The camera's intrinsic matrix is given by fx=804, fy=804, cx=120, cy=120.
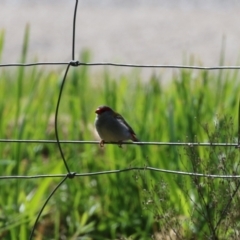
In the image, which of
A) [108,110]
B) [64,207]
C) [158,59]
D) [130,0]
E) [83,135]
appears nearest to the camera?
[108,110]

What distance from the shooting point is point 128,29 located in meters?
10.9

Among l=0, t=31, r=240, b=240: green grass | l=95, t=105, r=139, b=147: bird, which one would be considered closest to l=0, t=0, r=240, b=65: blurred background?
l=0, t=31, r=240, b=240: green grass

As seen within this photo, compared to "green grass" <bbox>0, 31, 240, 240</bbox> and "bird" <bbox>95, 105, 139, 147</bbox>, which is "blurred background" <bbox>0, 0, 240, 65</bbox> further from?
"bird" <bbox>95, 105, 139, 147</bbox>

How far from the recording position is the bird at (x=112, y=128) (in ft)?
13.1

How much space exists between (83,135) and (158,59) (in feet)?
16.3

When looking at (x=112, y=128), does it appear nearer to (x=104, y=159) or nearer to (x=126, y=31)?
(x=104, y=159)

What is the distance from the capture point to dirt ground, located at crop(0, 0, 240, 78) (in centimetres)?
970

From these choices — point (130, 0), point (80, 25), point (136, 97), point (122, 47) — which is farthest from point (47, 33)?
point (136, 97)

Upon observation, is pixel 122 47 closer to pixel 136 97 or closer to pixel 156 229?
pixel 136 97

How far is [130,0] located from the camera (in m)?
12.3

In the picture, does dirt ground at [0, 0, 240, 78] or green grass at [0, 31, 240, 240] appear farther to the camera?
dirt ground at [0, 0, 240, 78]

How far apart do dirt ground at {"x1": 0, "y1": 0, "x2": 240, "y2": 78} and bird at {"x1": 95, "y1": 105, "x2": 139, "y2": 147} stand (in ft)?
16.5

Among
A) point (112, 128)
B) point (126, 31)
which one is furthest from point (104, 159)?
point (126, 31)

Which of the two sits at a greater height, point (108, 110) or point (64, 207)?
point (108, 110)
